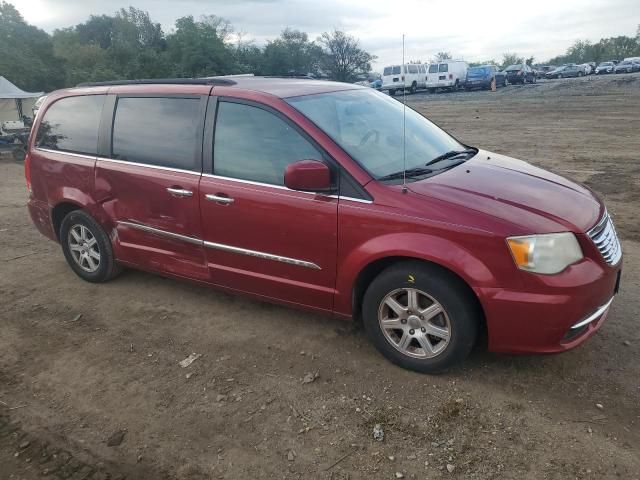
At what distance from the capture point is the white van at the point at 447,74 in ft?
123

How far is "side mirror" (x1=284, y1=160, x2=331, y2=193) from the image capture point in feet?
10.6

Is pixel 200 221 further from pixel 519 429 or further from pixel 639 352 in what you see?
pixel 639 352

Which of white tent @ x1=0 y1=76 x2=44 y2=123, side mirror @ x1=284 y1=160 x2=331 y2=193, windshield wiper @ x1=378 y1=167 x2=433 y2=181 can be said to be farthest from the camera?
white tent @ x1=0 y1=76 x2=44 y2=123

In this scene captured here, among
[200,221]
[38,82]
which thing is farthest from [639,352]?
[38,82]

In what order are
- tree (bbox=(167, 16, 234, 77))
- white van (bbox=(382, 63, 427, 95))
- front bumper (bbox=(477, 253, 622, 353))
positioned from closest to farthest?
front bumper (bbox=(477, 253, 622, 353)), white van (bbox=(382, 63, 427, 95)), tree (bbox=(167, 16, 234, 77))

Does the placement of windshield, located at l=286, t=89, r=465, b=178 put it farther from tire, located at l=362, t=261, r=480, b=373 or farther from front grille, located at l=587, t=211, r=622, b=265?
front grille, located at l=587, t=211, r=622, b=265

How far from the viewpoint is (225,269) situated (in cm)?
396

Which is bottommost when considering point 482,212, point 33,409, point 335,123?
point 33,409

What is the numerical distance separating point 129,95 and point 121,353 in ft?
7.07

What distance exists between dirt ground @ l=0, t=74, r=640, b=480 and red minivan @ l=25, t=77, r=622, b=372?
317 mm

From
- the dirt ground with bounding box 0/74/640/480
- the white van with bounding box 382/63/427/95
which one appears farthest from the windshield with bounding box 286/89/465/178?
the white van with bounding box 382/63/427/95

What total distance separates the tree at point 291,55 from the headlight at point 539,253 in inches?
2002

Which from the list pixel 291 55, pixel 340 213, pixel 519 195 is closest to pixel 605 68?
pixel 291 55

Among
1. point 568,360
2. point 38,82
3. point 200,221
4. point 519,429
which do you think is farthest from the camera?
point 38,82
